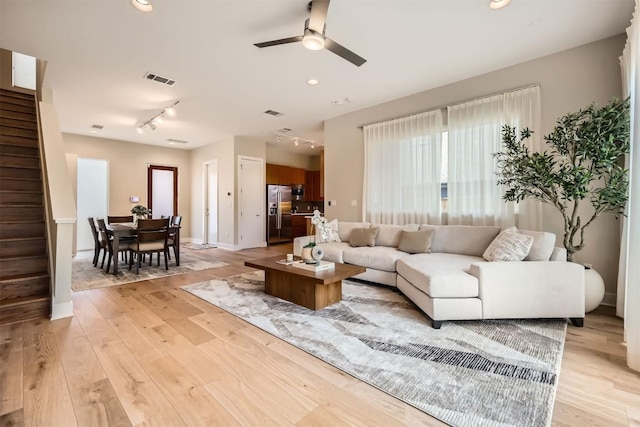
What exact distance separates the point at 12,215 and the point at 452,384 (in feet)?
16.3

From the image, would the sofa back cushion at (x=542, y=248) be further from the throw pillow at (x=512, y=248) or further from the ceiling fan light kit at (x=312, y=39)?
the ceiling fan light kit at (x=312, y=39)

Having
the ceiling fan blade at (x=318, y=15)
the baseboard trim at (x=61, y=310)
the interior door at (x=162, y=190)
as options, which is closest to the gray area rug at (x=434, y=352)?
the baseboard trim at (x=61, y=310)

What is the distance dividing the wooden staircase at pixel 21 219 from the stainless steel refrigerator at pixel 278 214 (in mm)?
4942

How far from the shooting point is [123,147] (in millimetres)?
7551

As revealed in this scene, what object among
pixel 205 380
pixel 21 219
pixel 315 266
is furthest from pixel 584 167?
pixel 21 219

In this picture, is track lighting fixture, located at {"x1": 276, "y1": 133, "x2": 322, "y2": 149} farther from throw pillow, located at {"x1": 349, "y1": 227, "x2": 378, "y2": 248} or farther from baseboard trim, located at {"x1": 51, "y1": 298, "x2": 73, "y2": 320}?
baseboard trim, located at {"x1": 51, "y1": 298, "x2": 73, "y2": 320}

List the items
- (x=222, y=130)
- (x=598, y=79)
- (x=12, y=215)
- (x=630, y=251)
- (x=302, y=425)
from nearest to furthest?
(x=302, y=425) → (x=630, y=251) → (x=598, y=79) → (x=12, y=215) → (x=222, y=130)

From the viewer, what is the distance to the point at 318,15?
230 centimetres

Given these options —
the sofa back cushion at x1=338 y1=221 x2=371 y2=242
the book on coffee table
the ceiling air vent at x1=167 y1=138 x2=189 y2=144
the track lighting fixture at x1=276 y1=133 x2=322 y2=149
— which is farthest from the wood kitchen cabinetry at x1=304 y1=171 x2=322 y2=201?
the book on coffee table

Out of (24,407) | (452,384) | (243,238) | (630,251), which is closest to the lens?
(24,407)

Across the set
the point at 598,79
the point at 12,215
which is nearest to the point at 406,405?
the point at 598,79

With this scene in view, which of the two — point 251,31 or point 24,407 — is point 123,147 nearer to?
point 251,31

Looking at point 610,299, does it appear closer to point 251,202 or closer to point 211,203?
point 251,202

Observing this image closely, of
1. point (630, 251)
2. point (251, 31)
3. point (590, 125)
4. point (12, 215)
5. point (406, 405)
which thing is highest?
point (251, 31)
